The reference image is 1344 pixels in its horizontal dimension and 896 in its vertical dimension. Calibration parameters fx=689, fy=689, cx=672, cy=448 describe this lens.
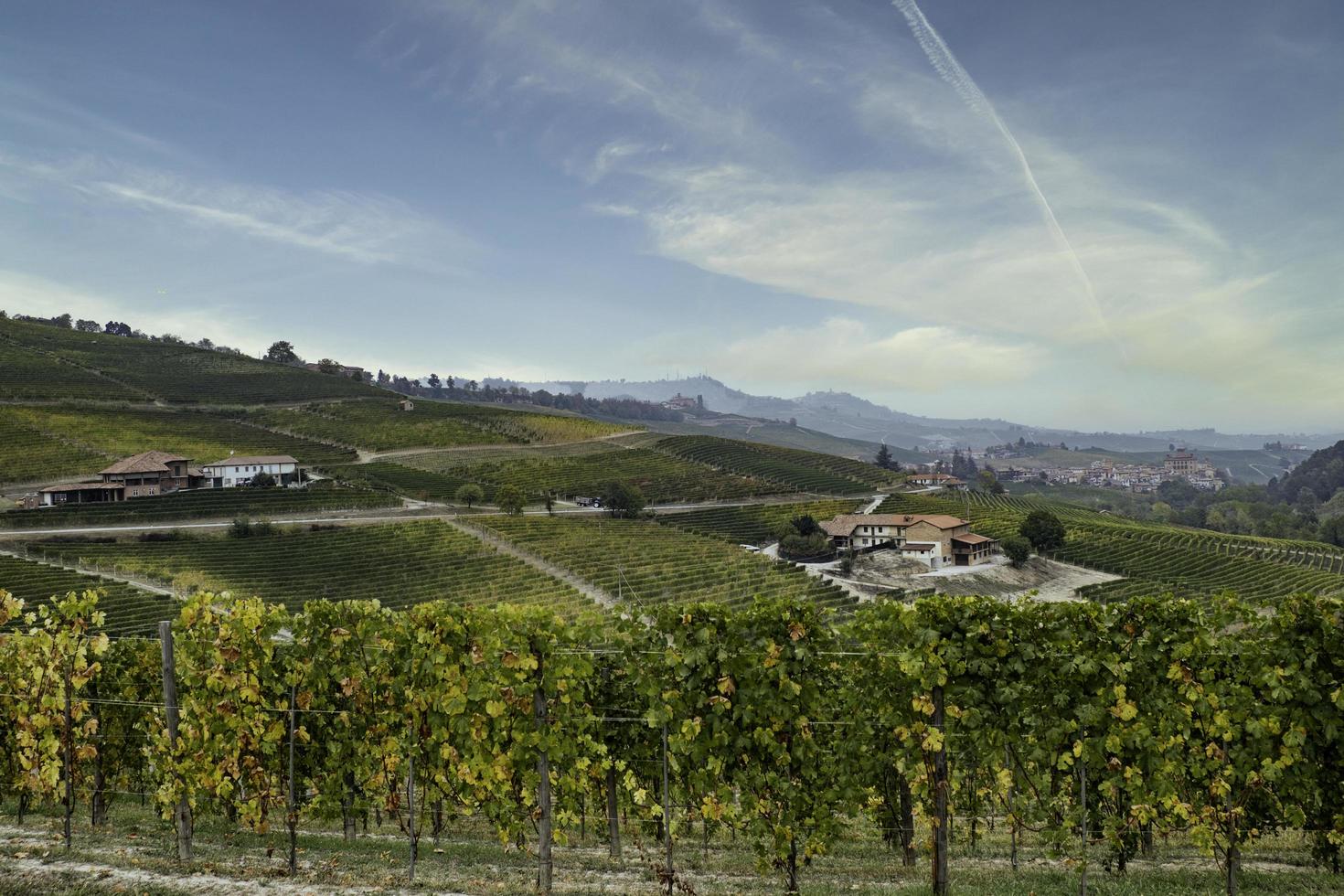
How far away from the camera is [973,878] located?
745 centimetres

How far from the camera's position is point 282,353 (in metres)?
167

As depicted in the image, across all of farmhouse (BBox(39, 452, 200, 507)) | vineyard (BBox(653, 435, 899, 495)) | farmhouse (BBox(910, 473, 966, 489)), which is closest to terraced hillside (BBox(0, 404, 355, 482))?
farmhouse (BBox(39, 452, 200, 507))

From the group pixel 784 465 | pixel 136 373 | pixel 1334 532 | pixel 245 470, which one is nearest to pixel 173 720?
pixel 245 470

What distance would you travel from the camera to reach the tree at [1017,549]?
2530 inches

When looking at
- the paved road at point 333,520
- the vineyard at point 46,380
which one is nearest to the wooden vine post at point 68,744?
the paved road at point 333,520

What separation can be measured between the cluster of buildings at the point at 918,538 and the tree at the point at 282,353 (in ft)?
488

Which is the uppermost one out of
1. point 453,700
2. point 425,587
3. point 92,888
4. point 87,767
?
point 453,700

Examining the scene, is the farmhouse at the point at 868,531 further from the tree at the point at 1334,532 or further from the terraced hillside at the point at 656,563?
the tree at the point at 1334,532

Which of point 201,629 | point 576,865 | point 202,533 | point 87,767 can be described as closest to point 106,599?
point 202,533

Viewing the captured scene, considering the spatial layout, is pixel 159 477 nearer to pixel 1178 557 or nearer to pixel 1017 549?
pixel 1017 549

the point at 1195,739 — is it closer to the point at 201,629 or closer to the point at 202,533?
the point at 201,629

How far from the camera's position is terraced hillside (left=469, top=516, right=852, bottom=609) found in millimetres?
43594

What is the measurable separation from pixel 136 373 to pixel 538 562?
10472cm

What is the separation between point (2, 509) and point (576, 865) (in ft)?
225
